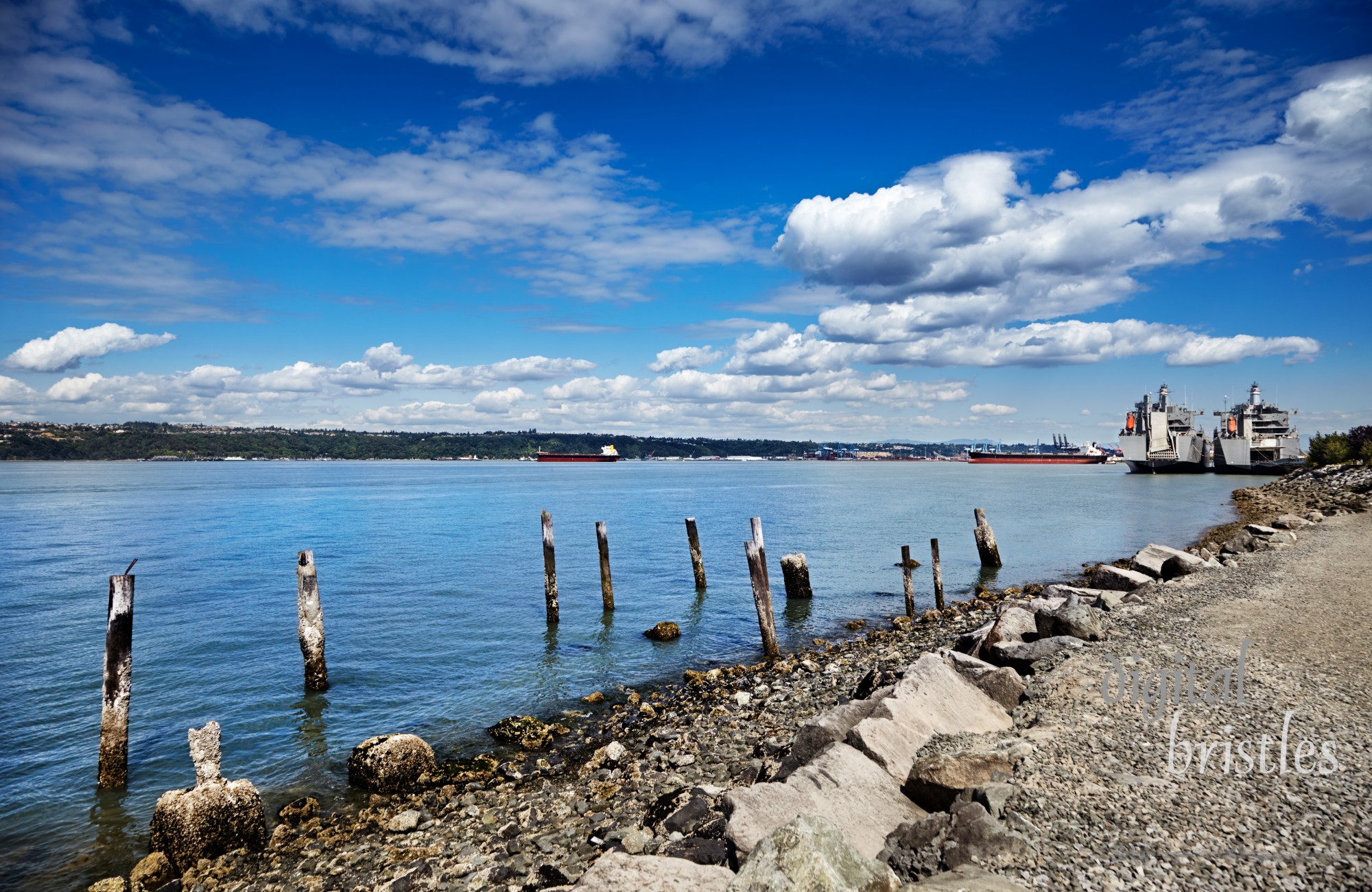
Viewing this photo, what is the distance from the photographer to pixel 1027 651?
1110 centimetres

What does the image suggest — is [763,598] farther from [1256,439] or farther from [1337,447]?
[1256,439]

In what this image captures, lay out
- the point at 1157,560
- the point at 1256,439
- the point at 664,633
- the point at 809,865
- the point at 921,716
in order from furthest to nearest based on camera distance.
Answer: the point at 1256,439, the point at 1157,560, the point at 664,633, the point at 921,716, the point at 809,865

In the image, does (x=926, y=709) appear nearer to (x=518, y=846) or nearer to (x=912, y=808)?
(x=912, y=808)

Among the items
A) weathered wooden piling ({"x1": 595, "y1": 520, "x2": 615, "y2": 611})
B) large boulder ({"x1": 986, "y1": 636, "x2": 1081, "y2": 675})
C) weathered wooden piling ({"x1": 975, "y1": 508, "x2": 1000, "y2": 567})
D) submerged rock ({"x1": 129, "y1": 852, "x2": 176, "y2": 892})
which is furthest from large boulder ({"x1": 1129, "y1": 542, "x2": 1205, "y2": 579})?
submerged rock ({"x1": 129, "y1": 852, "x2": 176, "y2": 892})

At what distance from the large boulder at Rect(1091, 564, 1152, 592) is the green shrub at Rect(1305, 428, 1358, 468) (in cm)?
6670

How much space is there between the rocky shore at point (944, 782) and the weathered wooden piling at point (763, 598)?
118 inches

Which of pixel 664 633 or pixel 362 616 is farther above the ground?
pixel 664 633

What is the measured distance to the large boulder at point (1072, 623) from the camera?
12.1 meters

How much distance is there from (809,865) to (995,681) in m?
5.83

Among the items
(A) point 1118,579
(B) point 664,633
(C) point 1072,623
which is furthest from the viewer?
(B) point 664,633

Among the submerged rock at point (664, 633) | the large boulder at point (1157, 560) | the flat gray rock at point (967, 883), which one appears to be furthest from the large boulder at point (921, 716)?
the large boulder at point (1157, 560)

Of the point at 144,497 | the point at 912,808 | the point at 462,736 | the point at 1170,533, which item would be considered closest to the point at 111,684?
the point at 462,736

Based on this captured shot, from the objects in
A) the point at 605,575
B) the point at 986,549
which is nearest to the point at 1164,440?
the point at 986,549

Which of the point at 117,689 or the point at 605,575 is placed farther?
the point at 605,575
